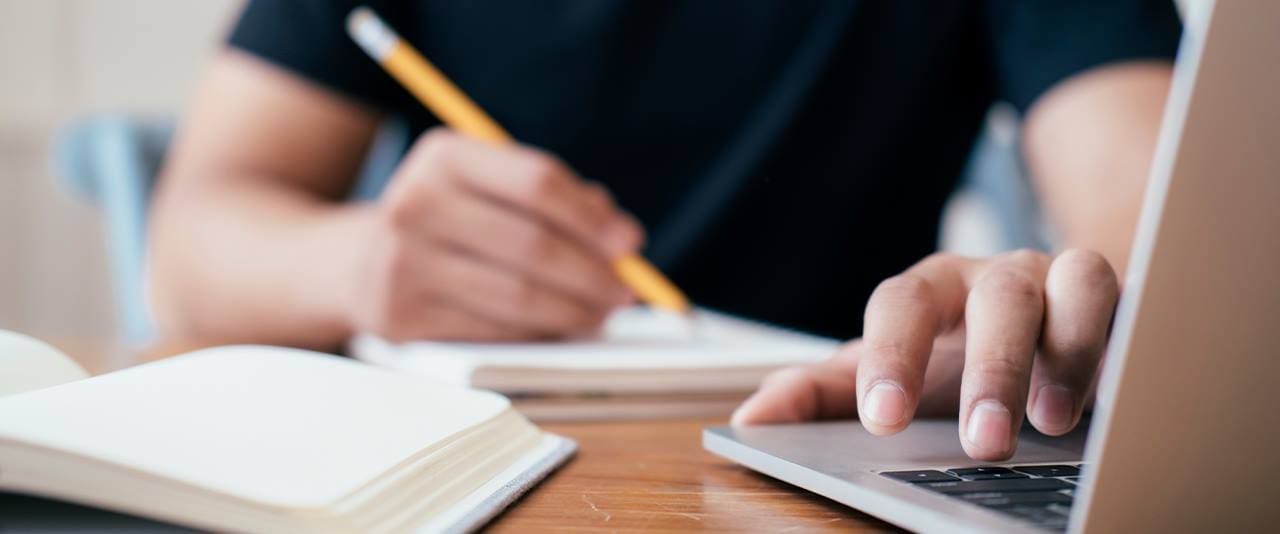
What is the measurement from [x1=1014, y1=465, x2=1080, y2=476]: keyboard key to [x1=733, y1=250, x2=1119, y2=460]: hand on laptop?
16 millimetres

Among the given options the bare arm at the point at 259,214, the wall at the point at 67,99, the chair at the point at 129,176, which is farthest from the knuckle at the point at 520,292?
the wall at the point at 67,99

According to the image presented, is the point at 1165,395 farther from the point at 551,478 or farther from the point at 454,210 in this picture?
the point at 454,210

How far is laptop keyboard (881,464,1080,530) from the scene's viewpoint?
0.69 ft

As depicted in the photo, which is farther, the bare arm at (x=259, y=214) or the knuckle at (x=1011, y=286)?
the bare arm at (x=259, y=214)

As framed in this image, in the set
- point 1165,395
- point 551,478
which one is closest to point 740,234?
point 551,478

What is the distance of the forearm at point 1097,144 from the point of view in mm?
627

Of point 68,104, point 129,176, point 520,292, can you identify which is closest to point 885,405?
point 520,292

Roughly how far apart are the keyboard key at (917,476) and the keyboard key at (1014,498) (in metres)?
0.02

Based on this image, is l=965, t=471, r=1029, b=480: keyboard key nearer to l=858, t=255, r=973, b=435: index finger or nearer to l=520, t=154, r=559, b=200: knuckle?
l=858, t=255, r=973, b=435: index finger

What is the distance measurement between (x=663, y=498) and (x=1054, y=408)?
0.32 ft

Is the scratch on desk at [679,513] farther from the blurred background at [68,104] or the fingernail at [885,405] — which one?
the blurred background at [68,104]

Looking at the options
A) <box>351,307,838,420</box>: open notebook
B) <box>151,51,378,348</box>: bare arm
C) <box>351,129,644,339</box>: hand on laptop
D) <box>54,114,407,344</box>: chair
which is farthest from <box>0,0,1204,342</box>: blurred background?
<box>351,307,838,420</box>: open notebook

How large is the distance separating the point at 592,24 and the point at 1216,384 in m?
0.69

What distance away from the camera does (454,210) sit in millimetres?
563
